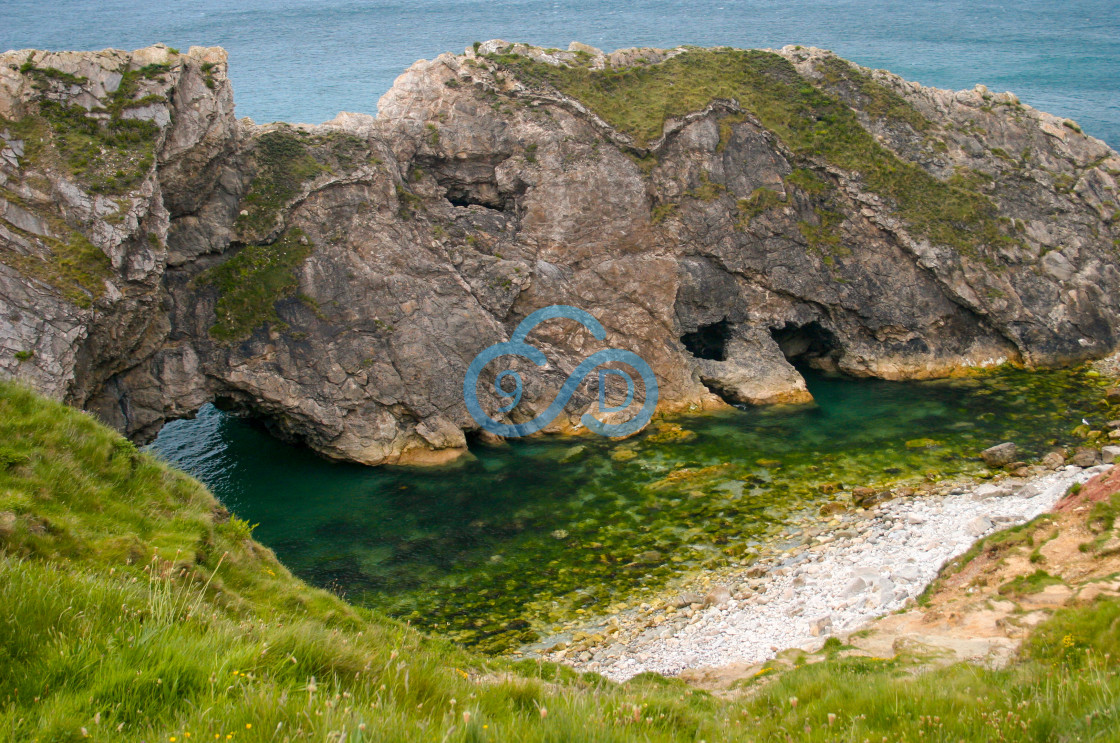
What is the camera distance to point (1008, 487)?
31.0 metres

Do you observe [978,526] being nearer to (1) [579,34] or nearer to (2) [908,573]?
(2) [908,573]

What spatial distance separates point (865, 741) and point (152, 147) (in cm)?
3717

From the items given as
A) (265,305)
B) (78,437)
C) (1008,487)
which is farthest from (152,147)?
(1008,487)

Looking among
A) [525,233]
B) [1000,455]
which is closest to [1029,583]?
[1000,455]

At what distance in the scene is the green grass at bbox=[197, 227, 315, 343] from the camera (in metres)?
38.7

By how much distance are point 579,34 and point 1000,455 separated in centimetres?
13424

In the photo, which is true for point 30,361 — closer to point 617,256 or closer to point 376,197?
point 376,197

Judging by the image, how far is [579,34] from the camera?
14738 centimetres

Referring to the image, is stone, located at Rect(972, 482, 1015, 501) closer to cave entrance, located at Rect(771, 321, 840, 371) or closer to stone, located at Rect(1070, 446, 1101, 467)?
stone, located at Rect(1070, 446, 1101, 467)

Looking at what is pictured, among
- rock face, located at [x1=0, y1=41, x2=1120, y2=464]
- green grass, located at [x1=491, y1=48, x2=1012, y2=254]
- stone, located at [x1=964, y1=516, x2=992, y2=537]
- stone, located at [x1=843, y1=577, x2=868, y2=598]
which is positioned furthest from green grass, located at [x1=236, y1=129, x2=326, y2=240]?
stone, located at [x1=964, y1=516, x2=992, y2=537]

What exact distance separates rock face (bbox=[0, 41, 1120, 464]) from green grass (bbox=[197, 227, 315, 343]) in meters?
0.11

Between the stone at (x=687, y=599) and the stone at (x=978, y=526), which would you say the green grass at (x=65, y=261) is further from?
the stone at (x=978, y=526)

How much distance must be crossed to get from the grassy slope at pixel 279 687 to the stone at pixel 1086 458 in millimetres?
23352

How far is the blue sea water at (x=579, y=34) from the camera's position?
371 ft
